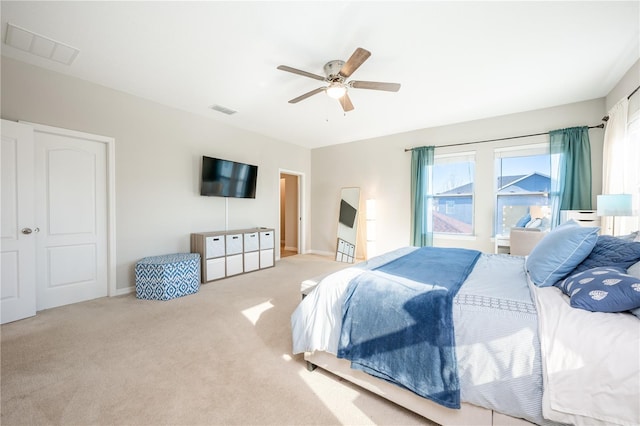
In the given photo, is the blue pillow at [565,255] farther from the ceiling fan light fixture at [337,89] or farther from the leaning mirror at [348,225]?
the leaning mirror at [348,225]

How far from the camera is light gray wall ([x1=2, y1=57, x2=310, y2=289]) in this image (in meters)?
2.90

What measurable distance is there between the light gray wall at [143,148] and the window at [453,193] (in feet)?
12.4

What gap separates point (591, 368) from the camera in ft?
3.31

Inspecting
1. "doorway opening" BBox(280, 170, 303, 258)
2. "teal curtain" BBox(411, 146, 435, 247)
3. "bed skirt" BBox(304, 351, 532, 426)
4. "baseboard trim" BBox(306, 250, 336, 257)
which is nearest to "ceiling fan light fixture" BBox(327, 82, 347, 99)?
"bed skirt" BBox(304, 351, 532, 426)

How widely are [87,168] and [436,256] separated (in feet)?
13.8

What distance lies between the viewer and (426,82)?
3213 mm

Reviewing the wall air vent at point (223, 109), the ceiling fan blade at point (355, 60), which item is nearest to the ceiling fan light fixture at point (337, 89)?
the ceiling fan blade at point (355, 60)

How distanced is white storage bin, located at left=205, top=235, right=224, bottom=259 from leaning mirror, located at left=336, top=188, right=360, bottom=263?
2.58 metres

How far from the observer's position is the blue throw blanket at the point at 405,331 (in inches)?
49.6

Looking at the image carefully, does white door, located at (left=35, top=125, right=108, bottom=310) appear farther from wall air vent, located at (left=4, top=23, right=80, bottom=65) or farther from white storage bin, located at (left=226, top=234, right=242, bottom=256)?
white storage bin, located at (left=226, top=234, right=242, bottom=256)

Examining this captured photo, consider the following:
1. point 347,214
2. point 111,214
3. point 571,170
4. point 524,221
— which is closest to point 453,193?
point 524,221

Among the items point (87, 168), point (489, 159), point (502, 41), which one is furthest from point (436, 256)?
point (87, 168)

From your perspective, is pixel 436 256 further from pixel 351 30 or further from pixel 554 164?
pixel 554 164

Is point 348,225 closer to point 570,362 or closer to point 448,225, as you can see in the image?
point 448,225
